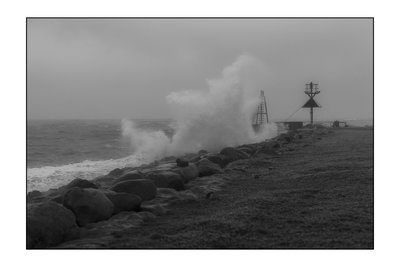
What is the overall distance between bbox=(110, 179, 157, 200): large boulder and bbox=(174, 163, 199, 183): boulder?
1699mm

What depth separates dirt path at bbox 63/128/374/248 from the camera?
14.0 feet

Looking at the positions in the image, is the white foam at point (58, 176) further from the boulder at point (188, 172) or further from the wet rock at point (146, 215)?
the wet rock at point (146, 215)

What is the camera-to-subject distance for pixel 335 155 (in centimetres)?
1170

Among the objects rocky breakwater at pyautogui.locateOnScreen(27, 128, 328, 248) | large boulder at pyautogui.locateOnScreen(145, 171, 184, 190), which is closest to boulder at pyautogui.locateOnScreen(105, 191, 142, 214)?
rocky breakwater at pyautogui.locateOnScreen(27, 128, 328, 248)

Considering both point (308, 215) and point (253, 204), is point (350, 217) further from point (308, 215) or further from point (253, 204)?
point (253, 204)

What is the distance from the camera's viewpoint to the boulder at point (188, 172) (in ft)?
27.4

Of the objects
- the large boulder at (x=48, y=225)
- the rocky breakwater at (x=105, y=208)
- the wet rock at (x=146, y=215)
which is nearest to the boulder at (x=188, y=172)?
the rocky breakwater at (x=105, y=208)

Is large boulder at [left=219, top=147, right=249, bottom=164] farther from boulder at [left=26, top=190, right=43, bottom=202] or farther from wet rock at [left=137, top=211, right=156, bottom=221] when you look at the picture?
wet rock at [left=137, top=211, right=156, bottom=221]

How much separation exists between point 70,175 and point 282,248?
36.4ft

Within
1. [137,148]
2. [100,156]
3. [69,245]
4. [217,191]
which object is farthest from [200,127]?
[69,245]

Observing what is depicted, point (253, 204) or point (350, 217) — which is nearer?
point (350, 217)

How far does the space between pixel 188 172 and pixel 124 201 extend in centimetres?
310

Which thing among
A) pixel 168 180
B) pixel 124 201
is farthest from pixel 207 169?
pixel 124 201

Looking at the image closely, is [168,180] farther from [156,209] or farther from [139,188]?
[156,209]
